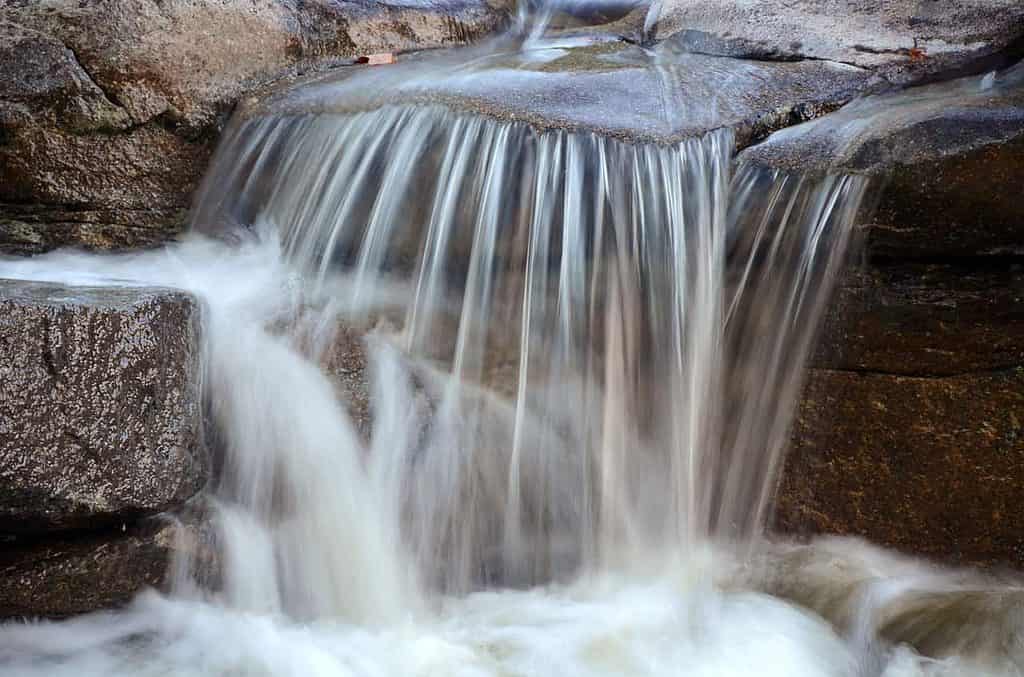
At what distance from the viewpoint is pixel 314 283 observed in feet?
11.2

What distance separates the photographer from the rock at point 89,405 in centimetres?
238

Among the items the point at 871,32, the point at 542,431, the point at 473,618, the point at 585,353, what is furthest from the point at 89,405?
the point at 871,32

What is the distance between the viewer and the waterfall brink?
3.08 metres

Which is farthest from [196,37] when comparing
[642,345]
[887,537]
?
[887,537]

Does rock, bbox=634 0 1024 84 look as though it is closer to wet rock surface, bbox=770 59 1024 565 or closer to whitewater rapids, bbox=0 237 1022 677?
wet rock surface, bbox=770 59 1024 565

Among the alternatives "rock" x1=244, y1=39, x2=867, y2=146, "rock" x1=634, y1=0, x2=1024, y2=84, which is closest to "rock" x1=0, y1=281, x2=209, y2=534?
"rock" x1=244, y1=39, x2=867, y2=146

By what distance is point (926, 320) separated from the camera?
2.79m

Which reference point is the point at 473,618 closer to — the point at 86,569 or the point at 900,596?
the point at 86,569

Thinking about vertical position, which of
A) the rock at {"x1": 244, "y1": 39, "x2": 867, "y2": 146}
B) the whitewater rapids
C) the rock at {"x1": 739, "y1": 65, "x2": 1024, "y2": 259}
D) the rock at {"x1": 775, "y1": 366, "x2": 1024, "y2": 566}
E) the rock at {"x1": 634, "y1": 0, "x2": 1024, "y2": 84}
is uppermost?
the rock at {"x1": 634, "y1": 0, "x2": 1024, "y2": 84}

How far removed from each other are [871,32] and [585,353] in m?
2.35

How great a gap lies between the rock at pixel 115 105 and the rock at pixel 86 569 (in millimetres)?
1513

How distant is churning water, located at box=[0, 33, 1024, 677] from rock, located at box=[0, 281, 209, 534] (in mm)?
283

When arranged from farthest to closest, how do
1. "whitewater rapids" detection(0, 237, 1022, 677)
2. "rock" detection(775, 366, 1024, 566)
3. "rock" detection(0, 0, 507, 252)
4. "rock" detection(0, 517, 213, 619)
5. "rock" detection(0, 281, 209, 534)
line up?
"rock" detection(0, 0, 507, 252), "rock" detection(775, 366, 1024, 566), "whitewater rapids" detection(0, 237, 1022, 677), "rock" detection(0, 517, 213, 619), "rock" detection(0, 281, 209, 534)

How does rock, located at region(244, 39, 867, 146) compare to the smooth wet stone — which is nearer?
the smooth wet stone
